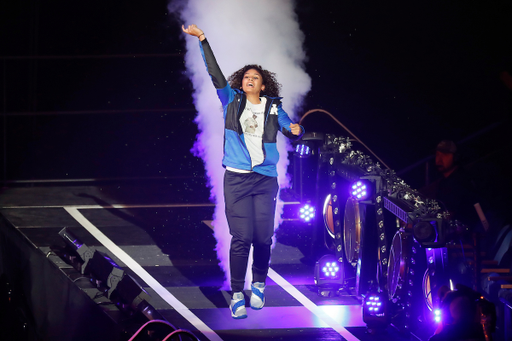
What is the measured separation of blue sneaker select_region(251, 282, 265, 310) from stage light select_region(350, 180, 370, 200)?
110 cm

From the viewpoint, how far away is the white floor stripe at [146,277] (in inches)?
177

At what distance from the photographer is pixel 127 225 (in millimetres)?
7910

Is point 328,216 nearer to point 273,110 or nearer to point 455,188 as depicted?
point 273,110

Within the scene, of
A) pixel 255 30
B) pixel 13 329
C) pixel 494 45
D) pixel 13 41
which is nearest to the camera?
pixel 13 329

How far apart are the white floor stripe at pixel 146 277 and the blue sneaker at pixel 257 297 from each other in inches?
20.1

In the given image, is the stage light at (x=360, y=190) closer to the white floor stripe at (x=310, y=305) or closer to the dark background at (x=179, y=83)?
the white floor stripe at (x=310, y=305)

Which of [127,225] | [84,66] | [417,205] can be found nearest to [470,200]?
[417,205]

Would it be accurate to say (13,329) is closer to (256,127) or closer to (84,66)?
(256,127)

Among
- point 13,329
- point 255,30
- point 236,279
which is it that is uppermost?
point 255,30

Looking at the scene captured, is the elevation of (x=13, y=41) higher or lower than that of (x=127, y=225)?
higher

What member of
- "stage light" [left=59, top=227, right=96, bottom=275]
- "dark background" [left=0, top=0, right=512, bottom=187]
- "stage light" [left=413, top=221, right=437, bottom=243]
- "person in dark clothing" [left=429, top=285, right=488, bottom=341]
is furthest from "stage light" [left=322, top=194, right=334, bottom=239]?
"dark background" [left=0, top=0, right=512, bottom=187]

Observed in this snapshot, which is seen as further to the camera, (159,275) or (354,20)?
(354,20)

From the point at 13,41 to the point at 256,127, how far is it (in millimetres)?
8337

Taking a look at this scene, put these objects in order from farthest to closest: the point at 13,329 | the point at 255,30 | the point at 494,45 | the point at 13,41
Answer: the point at 13,41 < the point at 494,45 < the point at 255,30 < the point at 13,329
